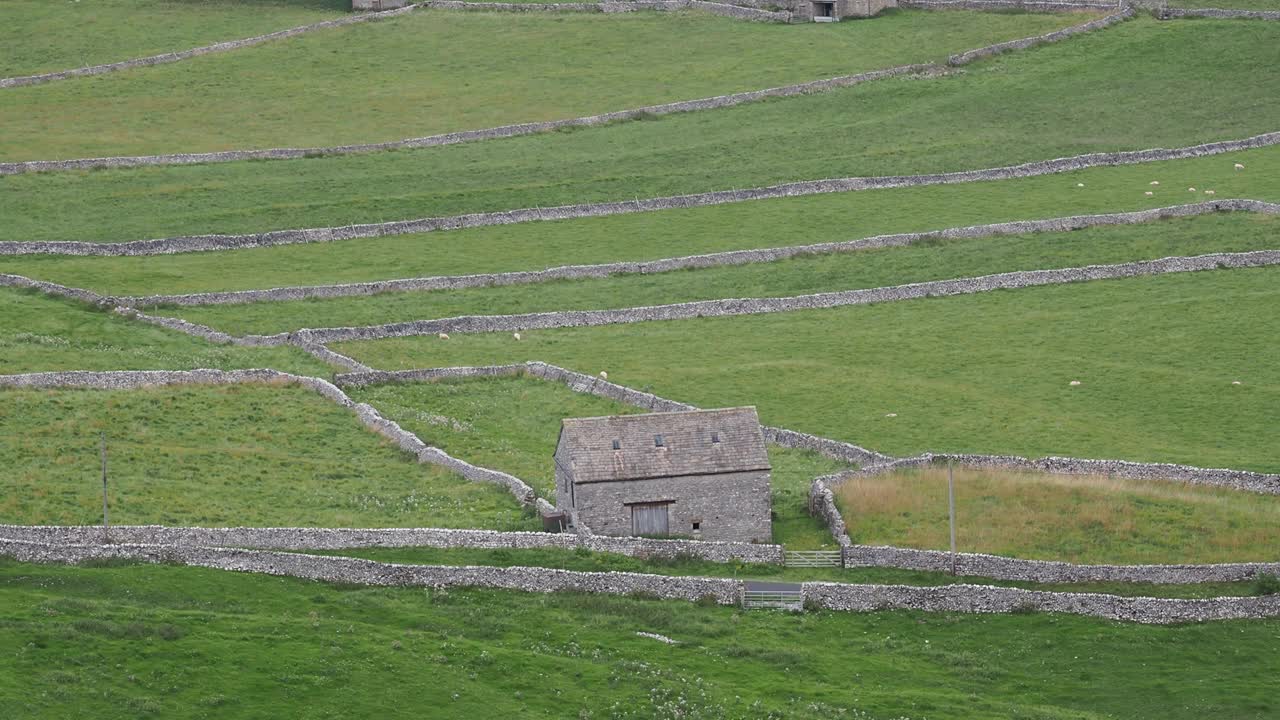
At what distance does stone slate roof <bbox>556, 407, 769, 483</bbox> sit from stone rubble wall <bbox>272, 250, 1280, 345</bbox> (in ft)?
79.1

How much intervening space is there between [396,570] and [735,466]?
12155 mm

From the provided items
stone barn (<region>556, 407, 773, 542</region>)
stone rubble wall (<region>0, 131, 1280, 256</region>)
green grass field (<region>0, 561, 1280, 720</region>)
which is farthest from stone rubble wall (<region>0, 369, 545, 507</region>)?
stone rubble wall (<region>0, 131, 1280, 256</region>)

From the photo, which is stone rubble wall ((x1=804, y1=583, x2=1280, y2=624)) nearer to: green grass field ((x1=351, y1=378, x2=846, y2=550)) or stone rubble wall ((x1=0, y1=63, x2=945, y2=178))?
green grass field ((x1=351, y1=378, x2=846, y2=550))

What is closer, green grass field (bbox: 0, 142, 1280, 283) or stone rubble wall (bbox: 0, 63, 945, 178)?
green grass field (bbox: 0, 142, 1280, 283)

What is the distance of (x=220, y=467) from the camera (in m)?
79.4

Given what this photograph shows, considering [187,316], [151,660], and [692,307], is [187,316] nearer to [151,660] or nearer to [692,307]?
[692,307]

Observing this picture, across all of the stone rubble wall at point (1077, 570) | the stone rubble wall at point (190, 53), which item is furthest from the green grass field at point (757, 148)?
the stone rubble wall at point (1077, 570)

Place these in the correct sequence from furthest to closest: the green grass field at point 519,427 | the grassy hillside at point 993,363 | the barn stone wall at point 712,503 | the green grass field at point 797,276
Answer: the green grass field at point 797,276 < the grassy hillside at point 993,363 < the green grass field at point 519,427 < the barn stone wall at point 712,503

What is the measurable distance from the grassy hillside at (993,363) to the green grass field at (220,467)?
10.5 meters

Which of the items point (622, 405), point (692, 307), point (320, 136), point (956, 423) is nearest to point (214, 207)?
point (320, 136)

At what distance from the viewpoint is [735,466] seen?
74.0m

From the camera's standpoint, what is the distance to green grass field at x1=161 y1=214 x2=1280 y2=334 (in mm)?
101125

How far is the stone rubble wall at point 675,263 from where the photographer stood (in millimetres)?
102375

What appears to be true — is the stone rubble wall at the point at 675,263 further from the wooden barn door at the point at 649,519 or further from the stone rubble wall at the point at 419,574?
the stone rubble wall at the point at 419,574
